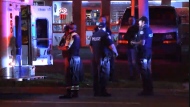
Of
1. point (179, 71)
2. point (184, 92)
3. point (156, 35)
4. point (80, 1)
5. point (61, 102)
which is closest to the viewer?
point (61, 102)

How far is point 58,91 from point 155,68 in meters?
5.63

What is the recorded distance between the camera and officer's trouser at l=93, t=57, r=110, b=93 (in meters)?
12.8

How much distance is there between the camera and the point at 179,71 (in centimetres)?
1764

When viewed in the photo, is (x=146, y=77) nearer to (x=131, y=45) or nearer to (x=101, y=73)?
(x=101, y=73)

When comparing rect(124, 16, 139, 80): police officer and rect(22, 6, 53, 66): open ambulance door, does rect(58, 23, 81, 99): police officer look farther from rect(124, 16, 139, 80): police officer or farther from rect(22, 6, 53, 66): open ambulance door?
rect(22, 6, 53, 66): open ambulance door

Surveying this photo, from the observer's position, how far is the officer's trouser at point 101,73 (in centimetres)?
1277

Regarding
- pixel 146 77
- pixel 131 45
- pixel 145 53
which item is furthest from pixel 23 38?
pixel 146 77

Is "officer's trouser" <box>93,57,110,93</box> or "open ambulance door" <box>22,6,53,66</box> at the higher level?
"open ambulance door" <box>22,6,53,66</box>

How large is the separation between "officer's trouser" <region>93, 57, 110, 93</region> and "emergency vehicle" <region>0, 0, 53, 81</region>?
203 cm

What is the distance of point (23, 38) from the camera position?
1432cm

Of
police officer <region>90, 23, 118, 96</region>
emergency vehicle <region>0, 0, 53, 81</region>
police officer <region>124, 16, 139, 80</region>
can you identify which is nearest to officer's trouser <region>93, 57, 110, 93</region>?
police officer <region>90, 23, 118, 96</region>

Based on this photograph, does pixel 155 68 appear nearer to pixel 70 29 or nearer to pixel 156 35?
pixel 156 35

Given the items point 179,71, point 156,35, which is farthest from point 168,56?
point 179,71

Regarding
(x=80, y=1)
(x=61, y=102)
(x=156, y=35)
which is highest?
(x=80, y=1)
